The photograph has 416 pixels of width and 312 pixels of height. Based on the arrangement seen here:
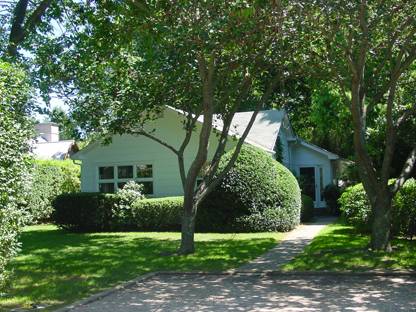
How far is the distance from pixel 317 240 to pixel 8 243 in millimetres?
10254

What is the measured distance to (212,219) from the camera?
1931cm

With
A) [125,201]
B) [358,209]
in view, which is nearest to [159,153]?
[125,201]

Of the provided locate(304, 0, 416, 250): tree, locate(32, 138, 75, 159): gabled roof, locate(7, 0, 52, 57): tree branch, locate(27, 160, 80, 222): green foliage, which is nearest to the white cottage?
locate(27, 160, 80, 222): green foliage

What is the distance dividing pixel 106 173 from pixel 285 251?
13.2 meters

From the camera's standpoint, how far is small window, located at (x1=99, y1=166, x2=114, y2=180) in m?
24.8

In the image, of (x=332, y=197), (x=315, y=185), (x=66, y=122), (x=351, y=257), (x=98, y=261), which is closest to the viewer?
(x=351, y=257)

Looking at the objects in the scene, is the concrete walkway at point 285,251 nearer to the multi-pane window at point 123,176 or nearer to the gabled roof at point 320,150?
the multi-pane window at point 123,176

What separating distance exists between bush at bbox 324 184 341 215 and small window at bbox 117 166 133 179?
9493mm

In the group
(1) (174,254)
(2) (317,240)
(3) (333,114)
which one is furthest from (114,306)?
(3) (333,114)

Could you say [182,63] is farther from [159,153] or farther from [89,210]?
[159,153]

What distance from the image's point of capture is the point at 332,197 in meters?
25.7

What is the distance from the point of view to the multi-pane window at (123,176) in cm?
2378

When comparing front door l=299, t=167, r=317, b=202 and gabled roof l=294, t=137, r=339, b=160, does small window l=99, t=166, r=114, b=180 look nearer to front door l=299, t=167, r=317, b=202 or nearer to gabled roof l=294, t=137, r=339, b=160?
front door l=299, t=167, r=317, b=202

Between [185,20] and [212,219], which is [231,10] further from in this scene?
[212,219]
